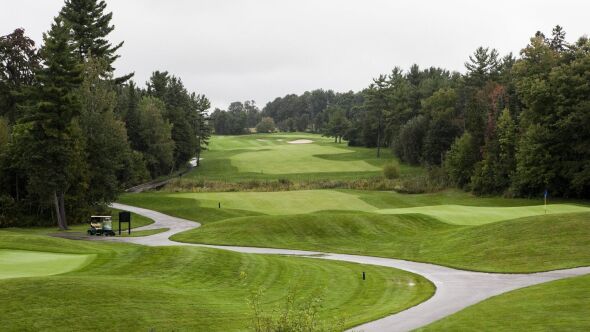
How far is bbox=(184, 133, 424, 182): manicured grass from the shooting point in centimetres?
9275

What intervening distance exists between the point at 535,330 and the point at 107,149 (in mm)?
48792

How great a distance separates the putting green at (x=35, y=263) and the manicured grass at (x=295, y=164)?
6138 centimetres

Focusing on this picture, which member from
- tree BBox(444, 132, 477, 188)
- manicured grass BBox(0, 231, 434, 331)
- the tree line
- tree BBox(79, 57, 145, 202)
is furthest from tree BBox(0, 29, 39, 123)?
tree BBox(444, 132, 477, 188)

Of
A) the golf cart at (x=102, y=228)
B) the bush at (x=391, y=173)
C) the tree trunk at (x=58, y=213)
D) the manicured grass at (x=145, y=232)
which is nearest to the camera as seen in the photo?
the golf cart at (x=102, y=228)

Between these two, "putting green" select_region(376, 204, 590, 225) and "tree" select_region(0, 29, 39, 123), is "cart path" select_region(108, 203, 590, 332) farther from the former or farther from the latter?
"tree" select_region(0, 29, 39, 123)

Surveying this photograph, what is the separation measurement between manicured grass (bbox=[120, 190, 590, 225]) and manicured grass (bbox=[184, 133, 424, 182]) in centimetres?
1973

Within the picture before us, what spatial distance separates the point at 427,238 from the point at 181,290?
22.7 metres

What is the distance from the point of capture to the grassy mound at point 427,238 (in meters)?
29.5

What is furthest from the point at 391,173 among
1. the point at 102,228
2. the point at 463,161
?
the point at 102,228

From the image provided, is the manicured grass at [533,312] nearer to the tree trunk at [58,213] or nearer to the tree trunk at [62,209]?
the tree trunk at [58,213]

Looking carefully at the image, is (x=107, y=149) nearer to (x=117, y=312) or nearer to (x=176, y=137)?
(x=117, y=312)

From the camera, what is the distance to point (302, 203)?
63.5 m

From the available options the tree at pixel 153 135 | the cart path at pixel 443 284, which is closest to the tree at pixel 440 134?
the tree at pixel 153 135

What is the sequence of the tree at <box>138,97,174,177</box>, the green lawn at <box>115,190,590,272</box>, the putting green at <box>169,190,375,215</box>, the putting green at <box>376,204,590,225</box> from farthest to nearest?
1. the tree at <box>138,97,174,177</box>
2. the putting green at <box>169,190,375,215</box>
3. the putting green at <box>376,204,590,225</box>
4. the green lawn at <box>115,190,590,272</box>
